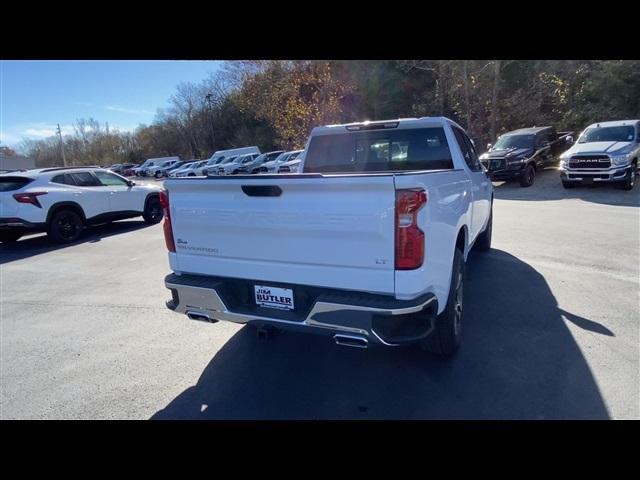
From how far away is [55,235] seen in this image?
8.98 metres

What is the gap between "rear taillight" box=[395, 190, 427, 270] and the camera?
2.24 meters

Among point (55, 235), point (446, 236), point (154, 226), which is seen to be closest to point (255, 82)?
point (154, 226)

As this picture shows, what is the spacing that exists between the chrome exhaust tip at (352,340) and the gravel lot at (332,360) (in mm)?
574

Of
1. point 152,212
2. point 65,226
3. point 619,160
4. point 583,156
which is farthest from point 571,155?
point 65,226

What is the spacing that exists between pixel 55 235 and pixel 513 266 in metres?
10.0

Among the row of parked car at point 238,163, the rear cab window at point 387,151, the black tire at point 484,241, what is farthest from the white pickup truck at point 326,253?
the row of parked car at point 238,163

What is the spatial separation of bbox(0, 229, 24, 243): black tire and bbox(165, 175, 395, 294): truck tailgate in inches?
357

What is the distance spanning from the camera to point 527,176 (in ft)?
47.1

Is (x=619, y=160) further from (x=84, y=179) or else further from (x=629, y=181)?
(x=84, y=179)

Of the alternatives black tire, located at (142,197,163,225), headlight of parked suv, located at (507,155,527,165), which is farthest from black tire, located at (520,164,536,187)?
black tire, located at (142,197,163,225)

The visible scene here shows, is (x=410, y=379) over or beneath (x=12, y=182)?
beneath

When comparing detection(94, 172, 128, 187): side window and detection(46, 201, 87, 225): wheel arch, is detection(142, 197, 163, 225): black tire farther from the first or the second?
detection(46, 201, 87, 225): wheel arch

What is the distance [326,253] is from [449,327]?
1254mm
